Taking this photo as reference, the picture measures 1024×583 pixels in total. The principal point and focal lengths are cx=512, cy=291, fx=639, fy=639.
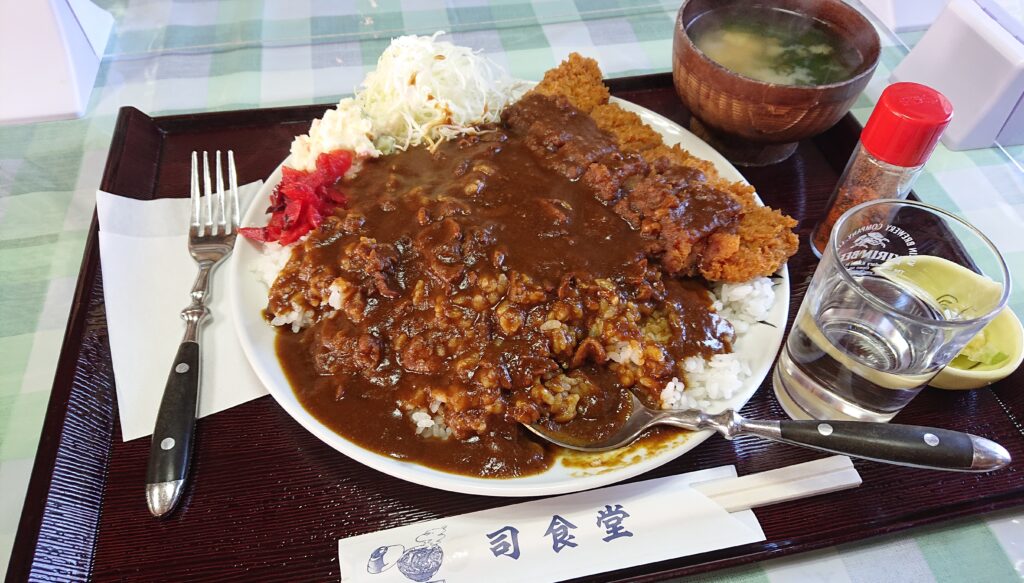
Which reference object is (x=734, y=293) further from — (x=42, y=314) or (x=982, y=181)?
(x=42, y=314)

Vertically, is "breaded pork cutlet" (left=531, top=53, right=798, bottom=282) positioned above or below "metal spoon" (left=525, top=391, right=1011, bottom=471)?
above

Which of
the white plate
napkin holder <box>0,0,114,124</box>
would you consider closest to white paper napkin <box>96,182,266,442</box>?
the white plate

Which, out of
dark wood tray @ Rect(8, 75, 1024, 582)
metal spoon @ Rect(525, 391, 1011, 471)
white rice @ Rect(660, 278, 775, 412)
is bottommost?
dark wood tray @ Rect(8, 75, 1024, 582)

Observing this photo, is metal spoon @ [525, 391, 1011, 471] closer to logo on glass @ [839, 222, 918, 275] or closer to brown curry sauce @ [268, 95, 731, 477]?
brown curry sauce @ [268, 95, 731, 477]

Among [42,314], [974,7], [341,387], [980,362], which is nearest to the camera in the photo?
[341,387]

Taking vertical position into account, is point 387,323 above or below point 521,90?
below

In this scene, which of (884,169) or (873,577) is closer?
(873,577)

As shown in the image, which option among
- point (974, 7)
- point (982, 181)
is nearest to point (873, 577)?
point (982, 181)
